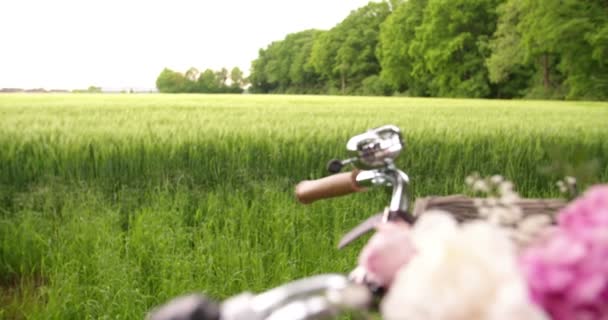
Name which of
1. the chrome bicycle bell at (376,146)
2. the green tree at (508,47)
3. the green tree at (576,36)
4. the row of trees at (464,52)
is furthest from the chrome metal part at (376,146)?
the green tree at (508,47)

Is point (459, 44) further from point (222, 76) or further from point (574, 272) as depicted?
point (574, 272)

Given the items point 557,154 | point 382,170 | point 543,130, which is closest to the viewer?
point 557,154

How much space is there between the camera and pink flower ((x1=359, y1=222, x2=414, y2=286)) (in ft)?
1.65

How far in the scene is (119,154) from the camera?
4023 mm

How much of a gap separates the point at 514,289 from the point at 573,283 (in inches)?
2.3

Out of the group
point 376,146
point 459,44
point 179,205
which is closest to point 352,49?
point 459,44

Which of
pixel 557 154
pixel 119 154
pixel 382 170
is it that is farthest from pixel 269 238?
pixel 557 154

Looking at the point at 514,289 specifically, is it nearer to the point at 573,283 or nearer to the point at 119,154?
the point at 573,283

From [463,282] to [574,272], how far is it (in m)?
0.08

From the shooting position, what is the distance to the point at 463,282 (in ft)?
1.35

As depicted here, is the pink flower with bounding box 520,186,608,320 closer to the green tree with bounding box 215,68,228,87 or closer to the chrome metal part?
the chrome metal part

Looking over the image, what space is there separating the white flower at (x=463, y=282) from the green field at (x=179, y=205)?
2.54 metres

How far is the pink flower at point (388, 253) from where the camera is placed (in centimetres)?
50

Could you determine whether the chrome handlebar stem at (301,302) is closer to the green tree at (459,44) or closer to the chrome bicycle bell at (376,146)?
the chrome bicycle bell at (376,146)
